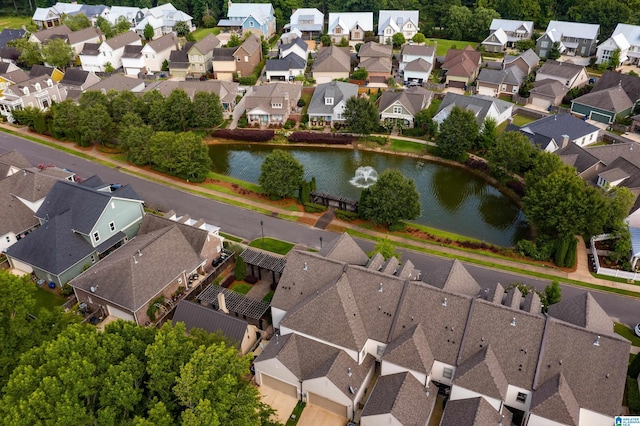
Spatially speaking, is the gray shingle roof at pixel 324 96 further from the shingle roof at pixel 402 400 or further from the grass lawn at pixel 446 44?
the shingle roof at pixel 402 400

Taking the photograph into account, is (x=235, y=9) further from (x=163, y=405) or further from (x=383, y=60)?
(x=163, y=405)

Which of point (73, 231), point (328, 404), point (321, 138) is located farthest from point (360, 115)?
point (328, 404)

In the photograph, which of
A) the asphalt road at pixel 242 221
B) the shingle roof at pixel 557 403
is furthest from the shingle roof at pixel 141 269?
the shingle roof at pixel 557 403

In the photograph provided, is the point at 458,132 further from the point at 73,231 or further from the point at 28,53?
the point at 28,53

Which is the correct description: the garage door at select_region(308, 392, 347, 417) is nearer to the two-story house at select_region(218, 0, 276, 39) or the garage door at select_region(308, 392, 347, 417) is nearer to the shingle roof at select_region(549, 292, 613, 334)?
the shingle roof at select_region(549, 292, 613, 334)

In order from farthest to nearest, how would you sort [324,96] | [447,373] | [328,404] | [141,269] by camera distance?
[324,96] → [141,269] → [328,404] → [447,373]

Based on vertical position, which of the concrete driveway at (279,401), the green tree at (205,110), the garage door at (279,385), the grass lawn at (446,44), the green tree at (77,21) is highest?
the green tree at (77,21)
